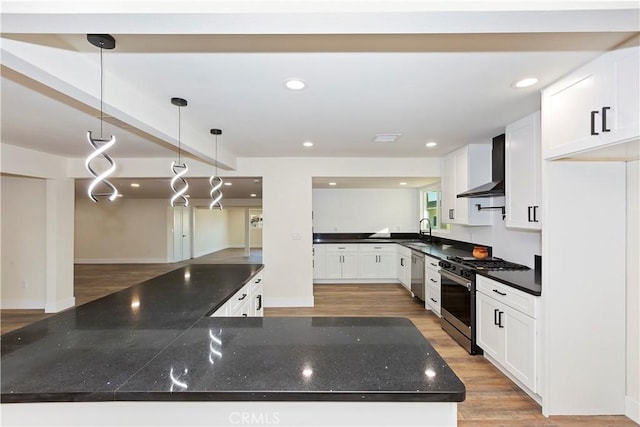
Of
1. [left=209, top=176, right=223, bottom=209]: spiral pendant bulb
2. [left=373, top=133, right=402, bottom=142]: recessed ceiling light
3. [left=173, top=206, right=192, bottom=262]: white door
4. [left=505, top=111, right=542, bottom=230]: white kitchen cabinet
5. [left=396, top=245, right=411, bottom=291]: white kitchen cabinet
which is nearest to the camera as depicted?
[left=505, top=111, right=542, bottom=230]: white kitchen cabinet

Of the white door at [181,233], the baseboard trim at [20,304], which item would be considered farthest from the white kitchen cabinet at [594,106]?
the white door at [181,233]

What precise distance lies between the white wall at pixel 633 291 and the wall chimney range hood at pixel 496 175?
121 centimetres

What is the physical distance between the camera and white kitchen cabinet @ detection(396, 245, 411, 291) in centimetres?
561

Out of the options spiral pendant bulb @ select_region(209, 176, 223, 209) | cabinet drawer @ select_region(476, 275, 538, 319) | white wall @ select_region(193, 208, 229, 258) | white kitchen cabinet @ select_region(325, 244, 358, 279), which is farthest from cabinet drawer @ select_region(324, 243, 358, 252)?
white wall @ select_region(193, 208, 229, 258)

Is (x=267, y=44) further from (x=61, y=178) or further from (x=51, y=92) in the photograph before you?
(x=61, y=178)

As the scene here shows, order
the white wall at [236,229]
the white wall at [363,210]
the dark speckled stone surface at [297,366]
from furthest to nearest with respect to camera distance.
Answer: the white wall at [236,229] → the white wall at [363,210] → the dark speckled stone surface at [297,366]

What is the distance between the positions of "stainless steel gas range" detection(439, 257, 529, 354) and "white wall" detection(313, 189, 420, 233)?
3.37 meters

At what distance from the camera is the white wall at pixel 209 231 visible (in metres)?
11.9

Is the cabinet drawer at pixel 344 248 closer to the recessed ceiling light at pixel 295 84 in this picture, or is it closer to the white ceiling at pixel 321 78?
the white ceiling at pixel 321 78

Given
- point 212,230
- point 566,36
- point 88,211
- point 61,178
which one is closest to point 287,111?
point 566,36

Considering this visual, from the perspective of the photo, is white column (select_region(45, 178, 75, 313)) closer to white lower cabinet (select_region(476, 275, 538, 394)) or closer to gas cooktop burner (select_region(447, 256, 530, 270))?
gas cooktop burner (select_region(447, 256, 530, 270))

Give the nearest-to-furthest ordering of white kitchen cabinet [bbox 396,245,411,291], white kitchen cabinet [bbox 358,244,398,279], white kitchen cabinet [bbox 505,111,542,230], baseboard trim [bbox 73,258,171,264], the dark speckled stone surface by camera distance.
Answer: the dark speckled stone surface, white kitchen cabinet [bbox 505,111,542,230], white kitchen cabinet [bbox 396,245,411,291], white kitchen cabinet [bbox 358,244,398,279], baseboard trim [bbox 73,258,171,264]

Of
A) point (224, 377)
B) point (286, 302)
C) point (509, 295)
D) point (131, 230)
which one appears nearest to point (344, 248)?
point (286, 302)

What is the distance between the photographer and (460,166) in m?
4.20
